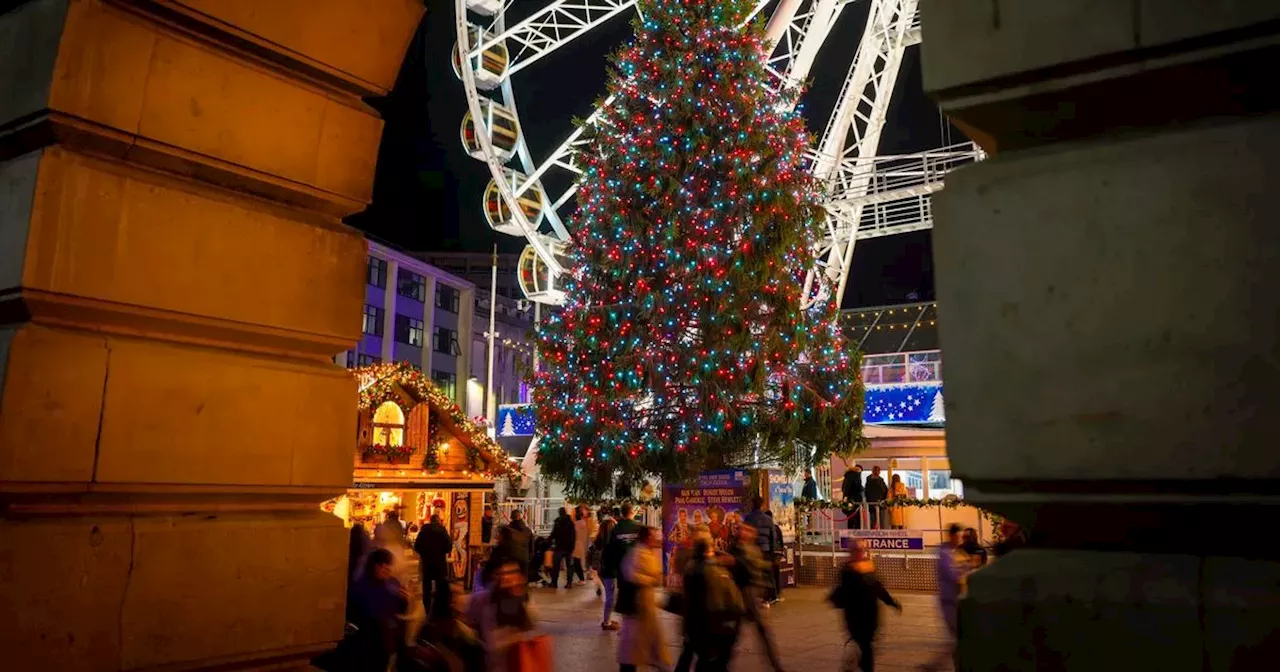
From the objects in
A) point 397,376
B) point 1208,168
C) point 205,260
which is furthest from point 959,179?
point 397,376

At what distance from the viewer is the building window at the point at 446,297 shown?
72062 mm

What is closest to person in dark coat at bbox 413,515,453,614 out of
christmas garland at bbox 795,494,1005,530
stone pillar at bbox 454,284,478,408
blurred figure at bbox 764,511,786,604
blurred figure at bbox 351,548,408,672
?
blurred figure at bbox 764,511,786,604

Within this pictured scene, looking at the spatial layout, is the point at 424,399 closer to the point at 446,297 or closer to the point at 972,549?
the point at 972,549

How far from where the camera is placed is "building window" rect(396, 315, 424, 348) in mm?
67500

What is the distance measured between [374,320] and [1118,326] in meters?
64.9

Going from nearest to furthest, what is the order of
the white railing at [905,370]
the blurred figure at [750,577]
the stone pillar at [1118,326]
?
the stone pillar at [1118,326] < the blurred figure at [750,577] < the white railing at [905,370]

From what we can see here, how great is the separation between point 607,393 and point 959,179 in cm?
2028

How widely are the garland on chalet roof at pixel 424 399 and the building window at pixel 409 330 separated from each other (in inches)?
1934

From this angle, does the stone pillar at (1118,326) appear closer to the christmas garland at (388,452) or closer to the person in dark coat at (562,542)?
the christmas garland at (388,452)

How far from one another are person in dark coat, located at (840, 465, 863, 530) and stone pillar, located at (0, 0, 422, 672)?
705 inches

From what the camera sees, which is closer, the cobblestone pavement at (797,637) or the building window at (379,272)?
the cobblestone pavement at (797,637)

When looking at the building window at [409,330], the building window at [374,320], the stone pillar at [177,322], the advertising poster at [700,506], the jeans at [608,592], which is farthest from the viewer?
the building window at [409,330]

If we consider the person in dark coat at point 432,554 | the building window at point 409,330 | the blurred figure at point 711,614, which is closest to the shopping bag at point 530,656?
the blurred figure at point 711,614

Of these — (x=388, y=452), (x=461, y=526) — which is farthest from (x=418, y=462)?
(x=461, y=526)
